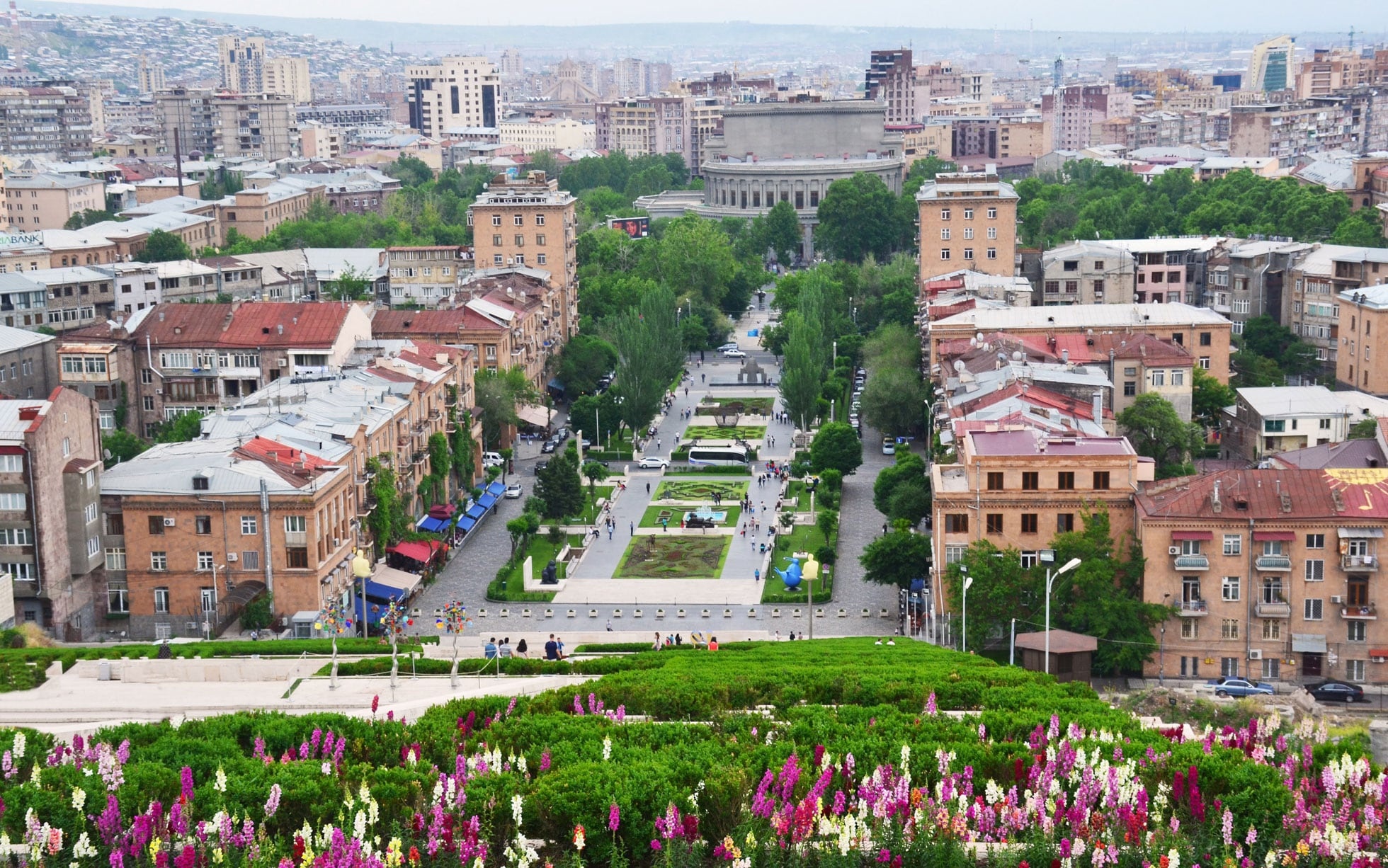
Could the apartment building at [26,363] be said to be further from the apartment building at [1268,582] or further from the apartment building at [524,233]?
the apartment building at [1268,582]

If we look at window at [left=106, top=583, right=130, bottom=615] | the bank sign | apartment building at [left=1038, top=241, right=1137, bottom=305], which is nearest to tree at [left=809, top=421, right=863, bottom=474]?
apartment building at [left=1038, top=241, right=1137, bottom=305]

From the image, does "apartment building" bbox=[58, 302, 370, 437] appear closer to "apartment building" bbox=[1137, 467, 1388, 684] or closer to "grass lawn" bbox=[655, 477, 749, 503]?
"grass lawn" bbox=[655, 477, 749, 503]

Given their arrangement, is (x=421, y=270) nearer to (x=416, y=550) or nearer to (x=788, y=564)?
(x=416, y=550)

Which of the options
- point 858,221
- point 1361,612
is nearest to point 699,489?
point 1361,612

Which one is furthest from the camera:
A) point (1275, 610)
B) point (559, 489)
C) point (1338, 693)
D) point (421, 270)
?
point (421, 270)

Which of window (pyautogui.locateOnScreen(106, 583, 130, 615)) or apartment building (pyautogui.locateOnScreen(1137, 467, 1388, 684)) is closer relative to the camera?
apartment building (pyautogui.locateOnScreen(1137, 467, 1388, 684))

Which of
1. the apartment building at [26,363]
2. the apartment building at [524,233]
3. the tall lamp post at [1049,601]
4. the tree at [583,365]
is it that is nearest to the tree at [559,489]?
the tall lamp post at [1049,601]

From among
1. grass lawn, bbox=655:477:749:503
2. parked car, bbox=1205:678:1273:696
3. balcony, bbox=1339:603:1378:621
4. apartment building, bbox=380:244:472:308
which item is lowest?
grass lawn, bbox=655:477:749:503

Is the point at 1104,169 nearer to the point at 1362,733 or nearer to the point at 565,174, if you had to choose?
the point at 565,174
